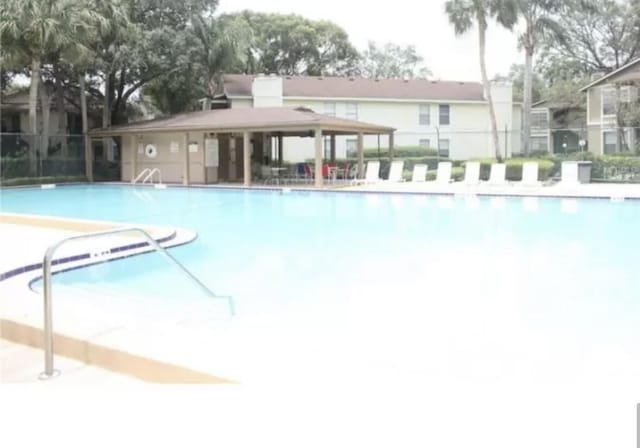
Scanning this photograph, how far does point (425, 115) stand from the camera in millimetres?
34000

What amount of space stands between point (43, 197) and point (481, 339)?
1837cm

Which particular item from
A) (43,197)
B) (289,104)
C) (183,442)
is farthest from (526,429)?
(289,104)

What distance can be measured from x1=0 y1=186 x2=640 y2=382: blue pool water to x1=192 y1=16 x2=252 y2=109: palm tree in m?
15.0

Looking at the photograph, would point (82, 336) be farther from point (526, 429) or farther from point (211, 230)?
point (211, 230)

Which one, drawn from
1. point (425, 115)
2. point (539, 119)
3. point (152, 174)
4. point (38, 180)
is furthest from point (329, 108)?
point (38, 180)

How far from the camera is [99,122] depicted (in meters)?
33.2

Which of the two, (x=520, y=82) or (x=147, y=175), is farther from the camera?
(x=520, y=82)

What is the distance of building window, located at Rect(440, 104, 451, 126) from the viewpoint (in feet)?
112

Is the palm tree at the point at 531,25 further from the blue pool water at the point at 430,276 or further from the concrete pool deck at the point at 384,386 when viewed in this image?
the concrete pool deck at the point at 384,386

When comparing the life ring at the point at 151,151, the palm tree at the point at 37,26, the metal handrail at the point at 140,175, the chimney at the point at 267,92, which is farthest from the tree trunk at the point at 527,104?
the palm tree at the point at 37,26

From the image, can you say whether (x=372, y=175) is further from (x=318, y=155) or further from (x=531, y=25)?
(x=531, y=25)

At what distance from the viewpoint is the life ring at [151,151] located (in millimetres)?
25625

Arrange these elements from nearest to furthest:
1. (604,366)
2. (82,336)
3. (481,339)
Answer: (82,336), (604,366), (481,339)

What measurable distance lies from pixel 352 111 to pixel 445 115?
16.6 ft
